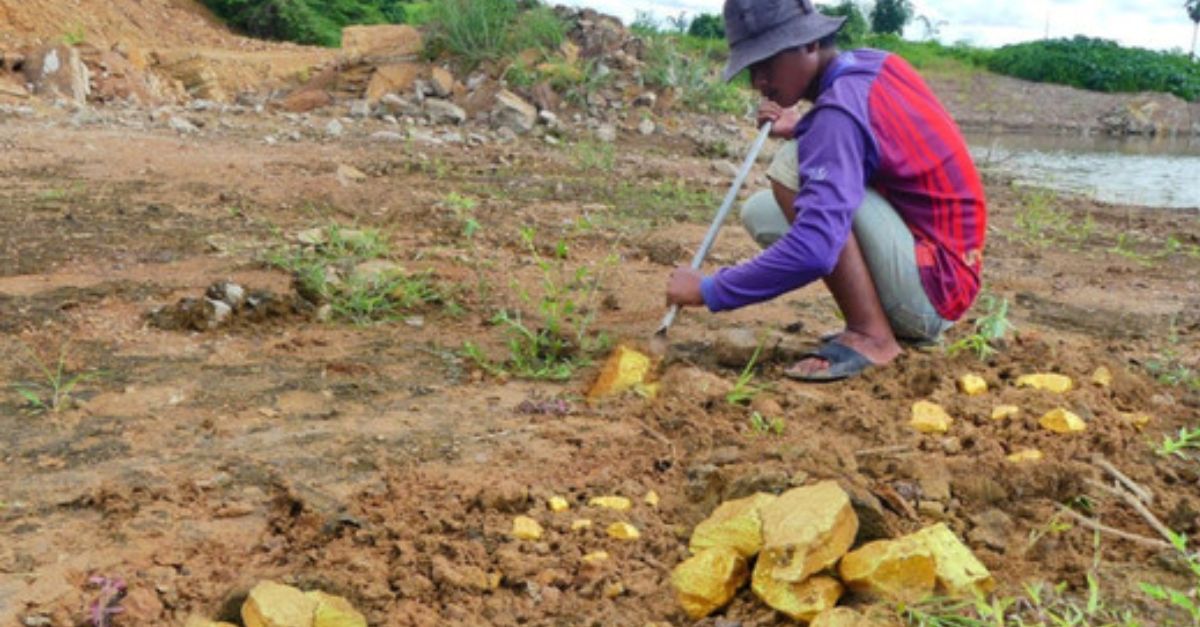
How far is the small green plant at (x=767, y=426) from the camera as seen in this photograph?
8.57 feet

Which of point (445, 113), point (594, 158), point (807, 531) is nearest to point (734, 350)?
point (807, 531)

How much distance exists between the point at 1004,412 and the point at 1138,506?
56 cm

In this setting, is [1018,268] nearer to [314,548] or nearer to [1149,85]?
[314,548]

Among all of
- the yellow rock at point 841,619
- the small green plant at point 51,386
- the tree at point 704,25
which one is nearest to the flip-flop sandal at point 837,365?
the yellow rock at point 841,619

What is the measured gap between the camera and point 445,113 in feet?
30.8

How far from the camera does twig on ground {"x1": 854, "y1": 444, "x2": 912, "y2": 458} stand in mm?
2428

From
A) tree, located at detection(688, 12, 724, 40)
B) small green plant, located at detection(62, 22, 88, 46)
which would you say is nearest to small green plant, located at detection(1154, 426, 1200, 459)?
small green plant, located at detection(62, 22, 88, 46)

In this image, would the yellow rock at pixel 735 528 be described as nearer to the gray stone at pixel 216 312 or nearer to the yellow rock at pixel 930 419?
the yellow rock at pixel 930 419

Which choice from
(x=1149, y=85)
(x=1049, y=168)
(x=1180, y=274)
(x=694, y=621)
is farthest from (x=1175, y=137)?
(x=694, y=621)

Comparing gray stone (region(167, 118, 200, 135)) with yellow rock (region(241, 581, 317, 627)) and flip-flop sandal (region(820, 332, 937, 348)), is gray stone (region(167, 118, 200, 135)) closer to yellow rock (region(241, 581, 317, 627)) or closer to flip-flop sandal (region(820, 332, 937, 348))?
flip-flop sandal (region(820, 332, 937, 348))

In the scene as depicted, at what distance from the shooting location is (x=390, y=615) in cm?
190

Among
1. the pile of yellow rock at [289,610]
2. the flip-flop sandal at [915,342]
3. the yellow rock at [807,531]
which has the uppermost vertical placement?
Result: the yellow rock at [807,531]

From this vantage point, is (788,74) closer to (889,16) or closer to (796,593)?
(796,593)

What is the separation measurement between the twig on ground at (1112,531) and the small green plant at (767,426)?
26.4 inches
